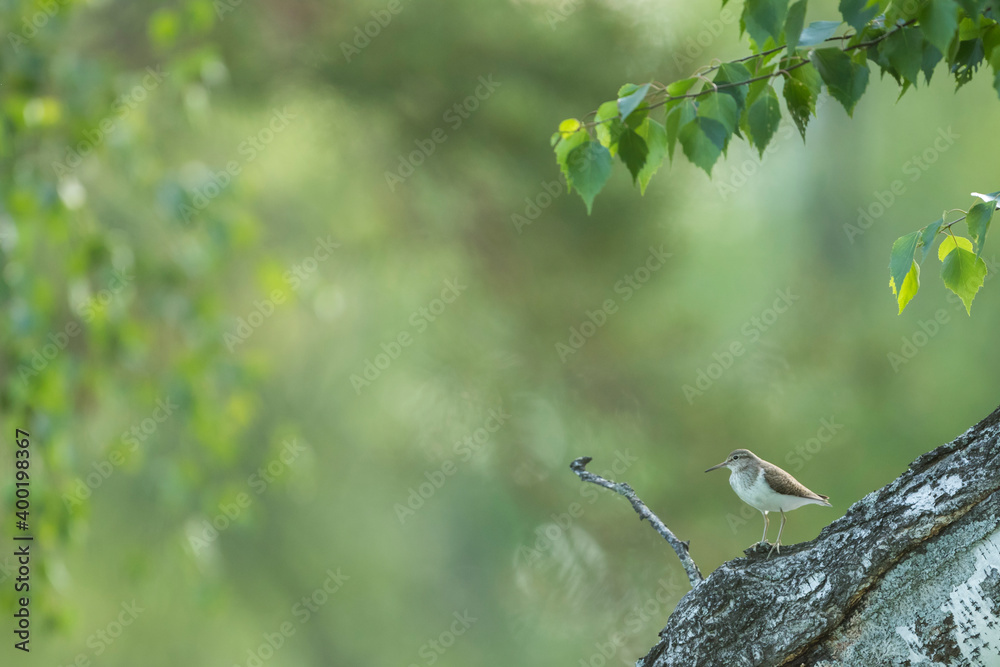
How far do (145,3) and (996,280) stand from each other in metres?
2.87

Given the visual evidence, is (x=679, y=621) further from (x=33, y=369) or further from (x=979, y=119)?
(x=979, y=119)

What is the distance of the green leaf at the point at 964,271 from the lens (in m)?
0.71

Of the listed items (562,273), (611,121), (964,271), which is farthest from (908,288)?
(562,273)

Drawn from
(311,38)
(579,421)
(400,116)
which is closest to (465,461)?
(579,421)

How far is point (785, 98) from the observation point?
728 millimetres

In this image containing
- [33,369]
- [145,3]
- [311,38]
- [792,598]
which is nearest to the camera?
[792,598]

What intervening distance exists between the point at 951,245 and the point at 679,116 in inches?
11.0

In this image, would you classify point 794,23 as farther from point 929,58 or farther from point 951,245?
point 951,245

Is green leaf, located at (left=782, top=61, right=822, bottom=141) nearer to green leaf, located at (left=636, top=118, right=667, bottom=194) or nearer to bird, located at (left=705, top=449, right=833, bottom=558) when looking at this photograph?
green leaf, located at (left=636, top=118, right=667, bottom=194)

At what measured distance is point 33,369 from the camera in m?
1.32

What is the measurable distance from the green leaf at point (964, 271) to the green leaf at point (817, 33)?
8.7 inches

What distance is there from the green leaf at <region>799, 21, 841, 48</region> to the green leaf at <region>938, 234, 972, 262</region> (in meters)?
0.21

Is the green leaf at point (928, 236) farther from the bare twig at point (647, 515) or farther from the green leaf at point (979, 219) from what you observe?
the bare twig at point (647, 515)

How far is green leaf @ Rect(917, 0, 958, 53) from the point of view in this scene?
0.57 m
